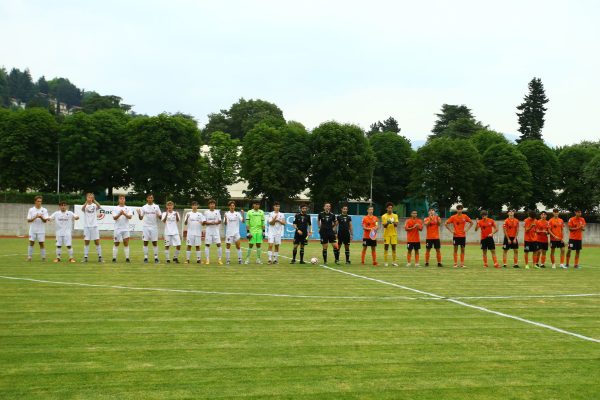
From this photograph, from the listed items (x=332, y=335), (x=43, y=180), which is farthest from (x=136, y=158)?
(x=332, y=335)

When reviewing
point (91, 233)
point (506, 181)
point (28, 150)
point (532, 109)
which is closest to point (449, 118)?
point (532, 109)

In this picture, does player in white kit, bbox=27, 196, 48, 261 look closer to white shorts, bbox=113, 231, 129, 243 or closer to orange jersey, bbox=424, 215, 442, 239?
white shorts, bbox=113, 231, 129, 243

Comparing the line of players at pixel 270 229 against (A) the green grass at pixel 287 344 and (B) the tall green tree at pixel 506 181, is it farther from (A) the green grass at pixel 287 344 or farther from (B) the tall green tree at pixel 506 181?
(B) the tall green tree at pixel 506 181

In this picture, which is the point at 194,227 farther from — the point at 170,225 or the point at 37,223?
the point at 37,223

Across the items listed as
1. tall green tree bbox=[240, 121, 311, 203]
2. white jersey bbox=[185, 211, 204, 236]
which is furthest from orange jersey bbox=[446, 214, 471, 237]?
tall green tree bbox=[240, 121, 311, 203]

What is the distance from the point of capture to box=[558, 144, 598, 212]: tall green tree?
235 feet

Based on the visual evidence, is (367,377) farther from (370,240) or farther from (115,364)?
(370,240)

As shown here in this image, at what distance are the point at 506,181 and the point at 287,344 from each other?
62.7 m

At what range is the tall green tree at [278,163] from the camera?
217 feet

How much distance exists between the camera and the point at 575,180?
7306 centimetres

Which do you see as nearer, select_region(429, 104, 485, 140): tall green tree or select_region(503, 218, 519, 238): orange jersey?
select_region(503, 218, 519, 238): orange jersey

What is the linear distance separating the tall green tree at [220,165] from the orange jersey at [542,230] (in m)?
52.4

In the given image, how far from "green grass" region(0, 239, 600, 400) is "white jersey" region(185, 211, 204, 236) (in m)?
7.66

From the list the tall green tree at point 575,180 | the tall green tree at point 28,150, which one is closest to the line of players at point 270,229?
the tall green tree at point 28,150
